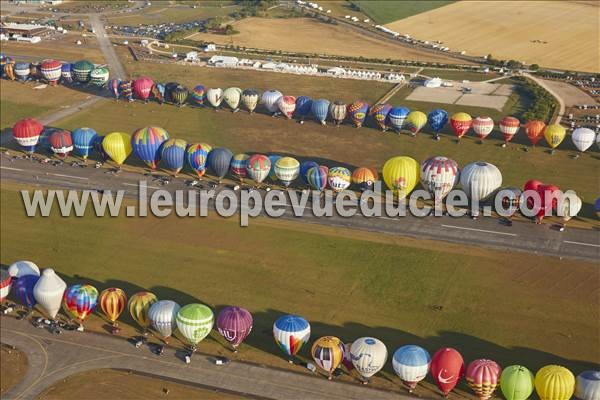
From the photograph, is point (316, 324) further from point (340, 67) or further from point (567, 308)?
point (340, 67)

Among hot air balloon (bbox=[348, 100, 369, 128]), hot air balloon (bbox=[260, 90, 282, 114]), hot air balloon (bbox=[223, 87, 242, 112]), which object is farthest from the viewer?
hot air balloon (bbox=[223, 87, 242, 112])

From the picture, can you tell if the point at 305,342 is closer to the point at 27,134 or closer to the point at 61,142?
the point at 61,142

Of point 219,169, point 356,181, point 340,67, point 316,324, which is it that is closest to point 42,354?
point 316,324

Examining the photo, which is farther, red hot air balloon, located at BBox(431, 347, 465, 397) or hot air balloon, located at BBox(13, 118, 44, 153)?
hot air balloon, located at BBox(13, 118, 44, 153)

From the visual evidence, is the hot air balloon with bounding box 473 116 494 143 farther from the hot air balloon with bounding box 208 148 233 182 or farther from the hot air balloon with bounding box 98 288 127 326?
the hot air balloon with bounding box 98 288 127 326

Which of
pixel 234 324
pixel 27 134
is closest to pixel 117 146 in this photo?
pixel 27 134

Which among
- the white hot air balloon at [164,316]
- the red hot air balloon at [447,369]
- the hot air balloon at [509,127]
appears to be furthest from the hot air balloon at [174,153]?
the red hot air balloon at [447,369]

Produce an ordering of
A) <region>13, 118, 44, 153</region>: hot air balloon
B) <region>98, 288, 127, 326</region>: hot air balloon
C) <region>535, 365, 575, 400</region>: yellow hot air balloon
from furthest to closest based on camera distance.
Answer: <region>13, 118, 44, 153</region>: hot air balloon < <region>98, 288, 127, 326</region>: hot air balloon < <region>535, 365, 575, 400</region>: yellow hot air balloon

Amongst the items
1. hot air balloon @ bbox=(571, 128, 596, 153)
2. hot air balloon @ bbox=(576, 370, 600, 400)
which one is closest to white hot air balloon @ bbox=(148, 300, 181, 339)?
hot air balloon @ bbox=(576, 370, 600, 400)
